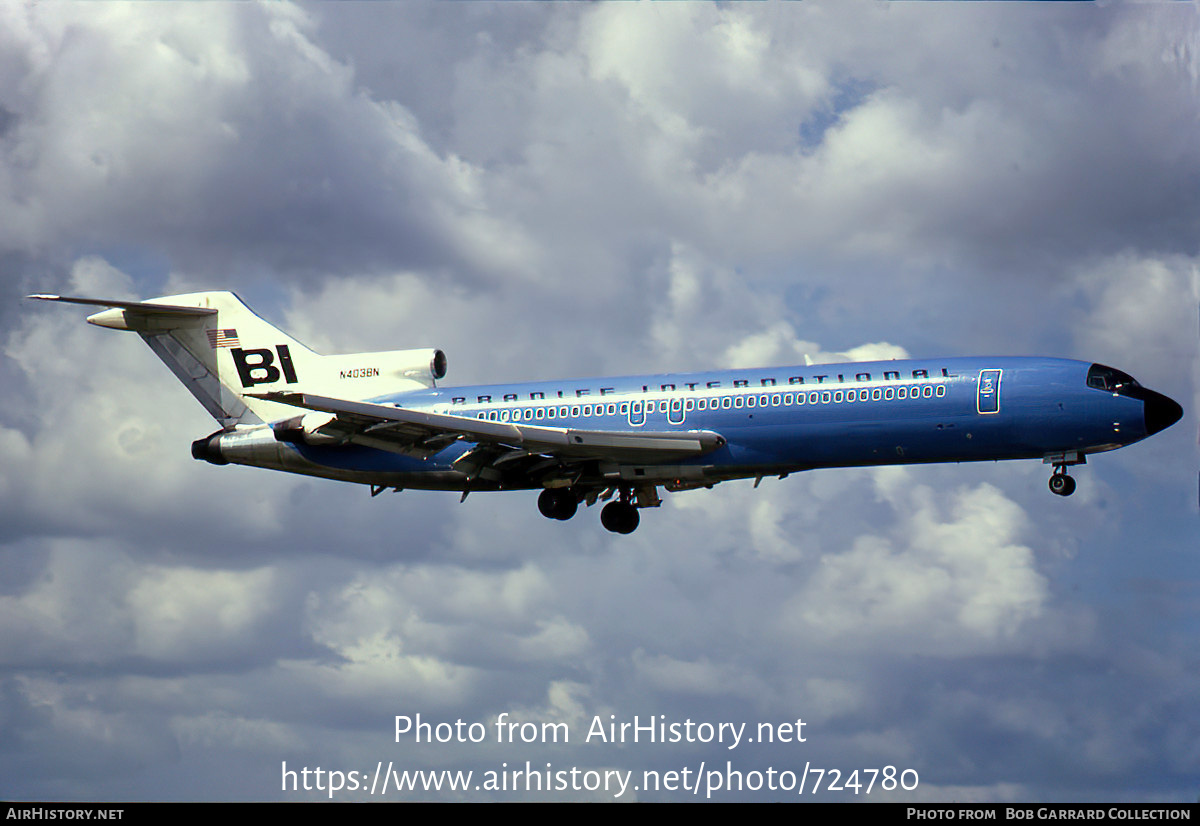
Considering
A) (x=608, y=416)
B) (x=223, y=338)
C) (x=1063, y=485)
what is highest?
(x=223, y=338)

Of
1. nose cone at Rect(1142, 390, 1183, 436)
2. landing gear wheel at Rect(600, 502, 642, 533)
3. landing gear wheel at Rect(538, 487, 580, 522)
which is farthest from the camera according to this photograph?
landing gear wheel at Rect(600, 502, 642, 533)

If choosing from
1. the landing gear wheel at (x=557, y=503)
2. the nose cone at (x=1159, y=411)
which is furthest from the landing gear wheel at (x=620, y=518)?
the nose cone at (x=1159, y=411)

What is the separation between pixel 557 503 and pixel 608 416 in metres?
4.17

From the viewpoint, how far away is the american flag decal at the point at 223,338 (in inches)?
2069

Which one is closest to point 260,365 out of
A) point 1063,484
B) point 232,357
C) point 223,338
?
point 232,357

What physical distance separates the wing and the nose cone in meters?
12.2

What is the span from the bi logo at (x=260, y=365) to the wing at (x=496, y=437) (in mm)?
6558

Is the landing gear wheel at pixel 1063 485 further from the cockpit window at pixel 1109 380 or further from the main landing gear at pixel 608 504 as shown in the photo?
the main landing gear at pixel 608 504

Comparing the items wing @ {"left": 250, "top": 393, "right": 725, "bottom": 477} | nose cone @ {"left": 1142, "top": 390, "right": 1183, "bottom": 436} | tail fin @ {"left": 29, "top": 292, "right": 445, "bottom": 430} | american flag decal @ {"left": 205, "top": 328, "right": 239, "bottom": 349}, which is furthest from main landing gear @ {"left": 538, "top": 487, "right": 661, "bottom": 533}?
nose cone @ {"left": 1142, "top": 390, "right": 1183, "bottom": 436}

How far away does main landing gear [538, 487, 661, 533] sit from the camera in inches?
1932

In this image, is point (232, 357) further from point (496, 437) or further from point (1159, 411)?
point (1159, 411)

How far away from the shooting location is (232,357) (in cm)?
5244

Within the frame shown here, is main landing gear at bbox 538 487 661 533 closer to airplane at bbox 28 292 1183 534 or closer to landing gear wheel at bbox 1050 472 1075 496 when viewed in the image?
airplane at bbox 28 292 1183 534
